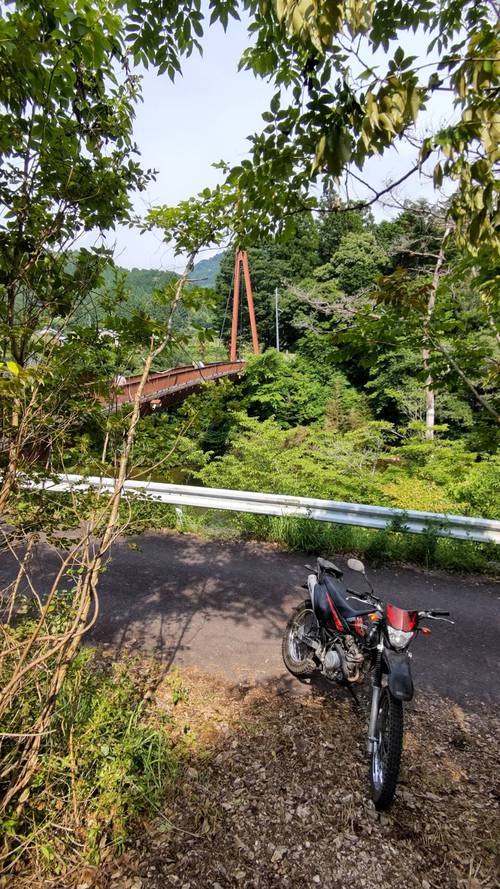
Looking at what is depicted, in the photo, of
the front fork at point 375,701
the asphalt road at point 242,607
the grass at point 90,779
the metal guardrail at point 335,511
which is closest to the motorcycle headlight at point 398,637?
the front fork at point 375,701

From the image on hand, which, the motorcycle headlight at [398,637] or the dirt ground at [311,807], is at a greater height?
the motorcycle headlight at [398,637]

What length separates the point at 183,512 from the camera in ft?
19.7

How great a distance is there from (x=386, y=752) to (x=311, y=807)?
0.44m

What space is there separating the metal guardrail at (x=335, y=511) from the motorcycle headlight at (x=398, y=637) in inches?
114

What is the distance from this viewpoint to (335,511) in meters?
5.32

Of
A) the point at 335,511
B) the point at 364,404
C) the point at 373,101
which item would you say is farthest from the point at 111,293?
the point at 364,404

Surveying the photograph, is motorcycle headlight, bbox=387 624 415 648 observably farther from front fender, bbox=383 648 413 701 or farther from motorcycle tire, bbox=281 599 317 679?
motorcycle tire, bbox=281 599 317 679

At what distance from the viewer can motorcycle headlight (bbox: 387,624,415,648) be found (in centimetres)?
223

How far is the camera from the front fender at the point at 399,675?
2.13 metres

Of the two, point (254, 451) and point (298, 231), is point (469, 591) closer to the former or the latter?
point (298, 231)

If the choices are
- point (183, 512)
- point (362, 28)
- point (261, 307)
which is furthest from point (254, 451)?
point (261, 307)

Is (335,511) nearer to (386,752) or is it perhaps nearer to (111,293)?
(386,752)

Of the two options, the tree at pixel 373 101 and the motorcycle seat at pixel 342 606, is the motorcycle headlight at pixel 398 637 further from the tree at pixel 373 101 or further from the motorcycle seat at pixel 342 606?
the tree at pixel 373 101

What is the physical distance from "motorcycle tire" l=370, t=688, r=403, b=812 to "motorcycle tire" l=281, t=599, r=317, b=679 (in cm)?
74
